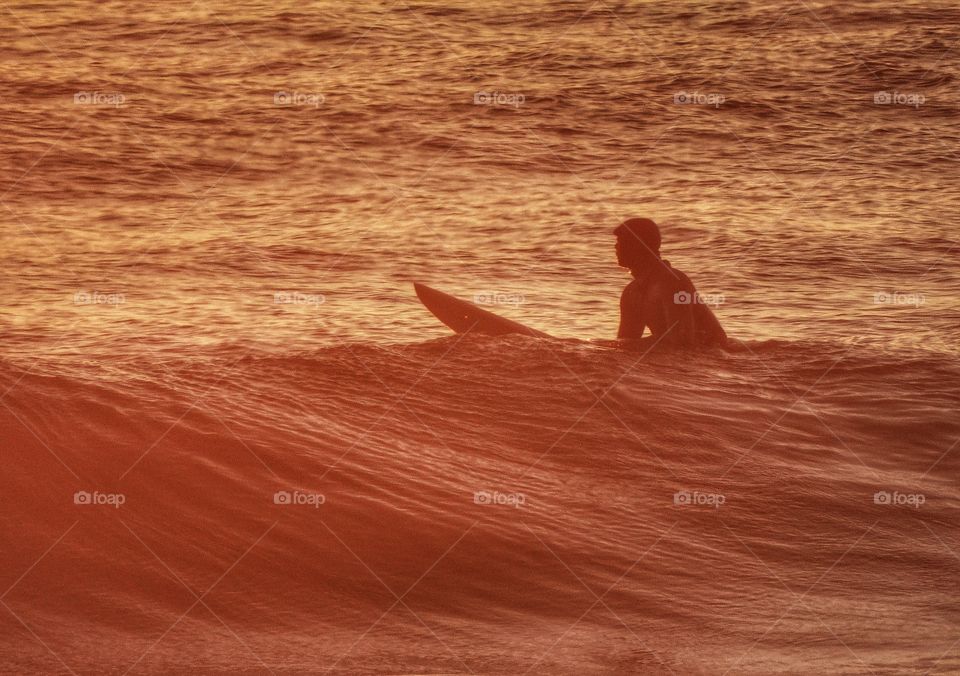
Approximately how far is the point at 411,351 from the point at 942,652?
5.19 metres

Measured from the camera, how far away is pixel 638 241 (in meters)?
8.86

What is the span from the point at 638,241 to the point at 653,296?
45 cm

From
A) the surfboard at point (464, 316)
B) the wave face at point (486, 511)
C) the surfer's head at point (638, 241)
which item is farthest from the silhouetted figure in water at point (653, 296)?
the surfboard at point (464, 316)

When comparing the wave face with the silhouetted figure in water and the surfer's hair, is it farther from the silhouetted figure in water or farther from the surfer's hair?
the surfer's hair

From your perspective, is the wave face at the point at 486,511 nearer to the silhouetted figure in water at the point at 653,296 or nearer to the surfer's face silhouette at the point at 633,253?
the silhouetted figure in water at the point at 653,296

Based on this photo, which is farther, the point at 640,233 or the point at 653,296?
the point at 653,296

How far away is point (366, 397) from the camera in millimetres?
8273

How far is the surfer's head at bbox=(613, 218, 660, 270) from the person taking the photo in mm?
8859

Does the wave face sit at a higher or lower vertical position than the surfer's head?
Answer: lower

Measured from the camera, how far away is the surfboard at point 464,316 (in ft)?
29.6

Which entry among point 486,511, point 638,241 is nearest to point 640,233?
point 638,241

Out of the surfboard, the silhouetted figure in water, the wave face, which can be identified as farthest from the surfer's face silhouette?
the surfboard

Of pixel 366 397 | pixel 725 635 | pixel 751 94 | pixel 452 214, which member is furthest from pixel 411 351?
pixel 751 94

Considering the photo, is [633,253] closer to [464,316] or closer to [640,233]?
[640,233]
